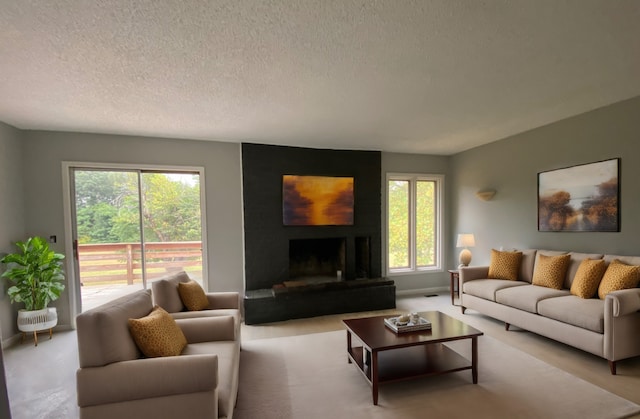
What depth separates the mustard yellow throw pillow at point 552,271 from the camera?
3318 millimetres

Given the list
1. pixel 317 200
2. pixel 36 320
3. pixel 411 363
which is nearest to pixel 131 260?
pixel 36 320

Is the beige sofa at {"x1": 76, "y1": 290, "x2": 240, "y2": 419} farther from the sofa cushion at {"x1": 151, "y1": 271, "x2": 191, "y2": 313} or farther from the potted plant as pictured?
the potted plant

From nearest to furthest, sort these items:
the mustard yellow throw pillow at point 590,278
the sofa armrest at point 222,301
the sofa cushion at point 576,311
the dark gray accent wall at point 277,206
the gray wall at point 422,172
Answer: the sofa cushion at point 576,311, the mustard yellow throw pillow at point 590,278, the sofa armrest at point 222,301, the dark gray accent wall at point 277,206, the gray wall at point 422,172

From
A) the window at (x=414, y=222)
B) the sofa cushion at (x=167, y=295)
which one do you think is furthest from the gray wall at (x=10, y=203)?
the window at (x=414, y=222)

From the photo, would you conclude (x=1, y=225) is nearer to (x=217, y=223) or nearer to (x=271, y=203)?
(x=217, y=223)

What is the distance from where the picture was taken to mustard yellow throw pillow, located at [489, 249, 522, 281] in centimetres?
387

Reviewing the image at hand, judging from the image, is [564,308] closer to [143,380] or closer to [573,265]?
[573,265]

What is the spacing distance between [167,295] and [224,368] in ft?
3.62

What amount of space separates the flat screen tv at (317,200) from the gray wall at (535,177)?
2.10m

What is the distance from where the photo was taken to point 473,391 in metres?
2.32

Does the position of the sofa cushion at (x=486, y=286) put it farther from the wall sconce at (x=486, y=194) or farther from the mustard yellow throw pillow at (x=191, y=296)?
the mustard yellow throw pillow at (x=191, y=296)

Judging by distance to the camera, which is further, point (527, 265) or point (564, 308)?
point (527, 265)

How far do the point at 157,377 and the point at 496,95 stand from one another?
3.45m

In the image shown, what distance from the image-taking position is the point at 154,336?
1832 millimetres
